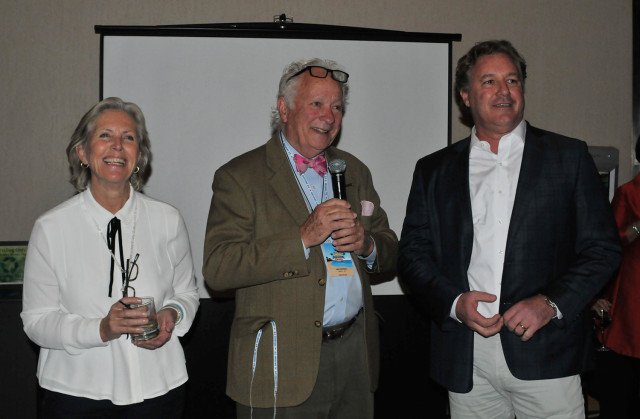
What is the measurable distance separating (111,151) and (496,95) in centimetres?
146

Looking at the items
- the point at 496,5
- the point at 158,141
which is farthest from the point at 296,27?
the point at 496,5

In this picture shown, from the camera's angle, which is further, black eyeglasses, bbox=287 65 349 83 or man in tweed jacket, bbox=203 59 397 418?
black eyeglasses, bbox=287 65 349 83

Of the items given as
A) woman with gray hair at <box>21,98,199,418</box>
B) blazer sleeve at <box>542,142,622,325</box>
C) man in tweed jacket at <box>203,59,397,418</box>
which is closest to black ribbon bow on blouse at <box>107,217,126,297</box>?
woman with gray hair at <box>21,98,199,418</box>

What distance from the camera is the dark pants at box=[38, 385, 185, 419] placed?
193 cm

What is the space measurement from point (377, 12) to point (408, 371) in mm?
2521

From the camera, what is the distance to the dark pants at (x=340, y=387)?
7.23 ft

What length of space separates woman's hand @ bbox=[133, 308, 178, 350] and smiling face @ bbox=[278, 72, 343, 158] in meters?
0.83

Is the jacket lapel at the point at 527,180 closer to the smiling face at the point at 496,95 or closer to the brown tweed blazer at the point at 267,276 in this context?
the smiling face at the point at 496,95

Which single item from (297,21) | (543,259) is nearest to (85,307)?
(543,259)

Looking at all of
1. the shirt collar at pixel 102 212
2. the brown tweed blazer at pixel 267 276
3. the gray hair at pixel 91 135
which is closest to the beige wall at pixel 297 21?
the gray hair at pixel 91 135

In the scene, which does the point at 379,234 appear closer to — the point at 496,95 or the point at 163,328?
the point at 496,95

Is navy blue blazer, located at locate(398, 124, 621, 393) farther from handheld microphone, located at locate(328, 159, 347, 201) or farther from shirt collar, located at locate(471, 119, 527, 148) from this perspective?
handheld microphone, located at locate(328, 159, 347, 201)

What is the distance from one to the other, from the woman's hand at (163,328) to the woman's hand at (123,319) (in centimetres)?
11

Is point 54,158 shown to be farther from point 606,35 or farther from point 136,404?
point 606,35
